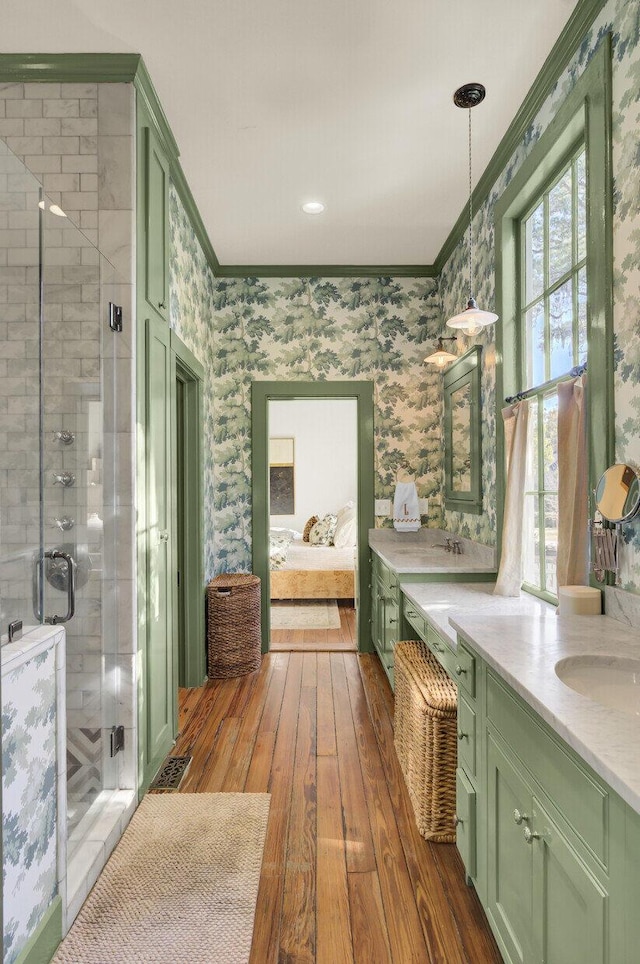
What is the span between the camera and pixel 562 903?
1071 mm

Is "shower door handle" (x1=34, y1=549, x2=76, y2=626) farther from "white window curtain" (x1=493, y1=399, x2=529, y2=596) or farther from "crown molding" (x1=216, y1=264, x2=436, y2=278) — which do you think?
"crown molding" (x1=216, y1=264, x2=436, y2=278)

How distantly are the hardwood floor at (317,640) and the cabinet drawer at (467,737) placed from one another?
261 cm

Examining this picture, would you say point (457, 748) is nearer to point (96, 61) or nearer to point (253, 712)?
point (253, 712)

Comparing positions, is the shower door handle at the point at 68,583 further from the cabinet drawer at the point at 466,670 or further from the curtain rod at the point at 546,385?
the curtain rod at the point at 546,385

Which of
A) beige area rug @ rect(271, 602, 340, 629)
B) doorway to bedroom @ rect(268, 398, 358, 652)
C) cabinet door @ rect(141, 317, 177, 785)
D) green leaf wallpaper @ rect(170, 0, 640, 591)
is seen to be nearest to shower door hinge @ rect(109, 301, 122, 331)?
cabinet door @ rect(141, 317, 177, 785)

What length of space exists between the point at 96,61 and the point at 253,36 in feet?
2.09

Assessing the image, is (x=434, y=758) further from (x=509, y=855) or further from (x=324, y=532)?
(x=324, y=532)

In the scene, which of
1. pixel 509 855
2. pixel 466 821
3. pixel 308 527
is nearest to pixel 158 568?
pixel 466 821

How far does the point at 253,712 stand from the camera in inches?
128

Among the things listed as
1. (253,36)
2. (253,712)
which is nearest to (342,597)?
(253,712)

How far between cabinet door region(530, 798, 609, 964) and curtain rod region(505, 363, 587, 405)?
4.90 ft

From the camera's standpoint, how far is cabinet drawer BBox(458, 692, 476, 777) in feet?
5.58

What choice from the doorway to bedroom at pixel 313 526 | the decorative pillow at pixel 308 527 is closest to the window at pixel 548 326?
the doorway to bedroom at pixel 313 526

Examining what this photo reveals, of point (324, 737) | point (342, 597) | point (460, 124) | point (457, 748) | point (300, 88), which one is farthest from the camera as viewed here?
point (342, 597)
